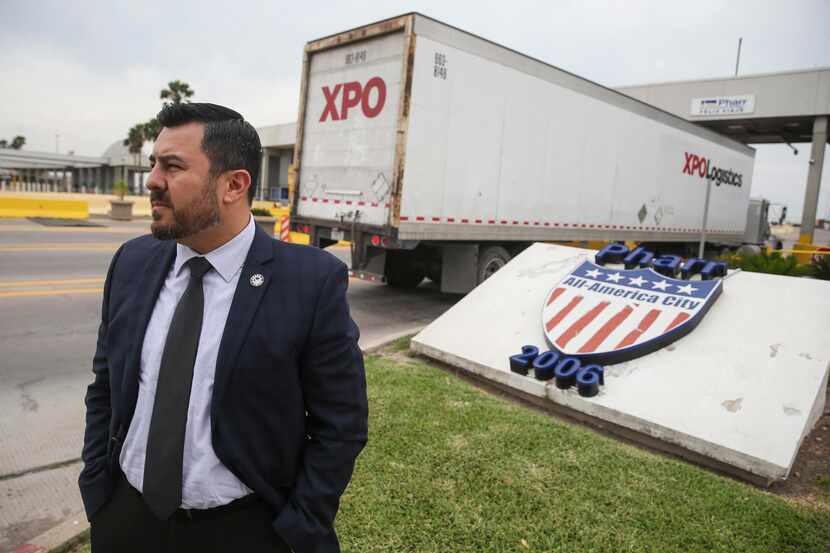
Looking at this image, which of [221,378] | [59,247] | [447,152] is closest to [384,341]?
[447,152]

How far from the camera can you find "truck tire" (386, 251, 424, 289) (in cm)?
1066

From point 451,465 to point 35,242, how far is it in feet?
47.4

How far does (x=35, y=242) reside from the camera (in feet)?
46.4

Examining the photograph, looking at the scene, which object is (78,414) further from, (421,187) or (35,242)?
(35,242)

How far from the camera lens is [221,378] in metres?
1.58

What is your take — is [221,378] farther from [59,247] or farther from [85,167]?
[85,167]

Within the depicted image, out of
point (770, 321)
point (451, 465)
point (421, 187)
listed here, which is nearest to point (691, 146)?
point (421, 187)

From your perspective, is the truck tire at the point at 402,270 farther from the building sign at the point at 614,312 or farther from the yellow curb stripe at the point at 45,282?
the yellow curb stripe at the point at 45,282

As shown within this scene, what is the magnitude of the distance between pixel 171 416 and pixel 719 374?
4.20m

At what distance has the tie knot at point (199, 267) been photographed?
5.55 feet

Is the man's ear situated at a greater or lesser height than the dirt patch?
greater

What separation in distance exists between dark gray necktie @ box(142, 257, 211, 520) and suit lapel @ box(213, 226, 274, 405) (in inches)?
3.7

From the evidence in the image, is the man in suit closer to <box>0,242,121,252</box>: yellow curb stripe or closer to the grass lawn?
the grass lawn

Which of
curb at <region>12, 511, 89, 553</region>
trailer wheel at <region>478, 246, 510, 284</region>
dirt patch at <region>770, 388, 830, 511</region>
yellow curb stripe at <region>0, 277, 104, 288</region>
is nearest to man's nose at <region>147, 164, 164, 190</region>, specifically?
curb at <region>12, 511, 89, 553</region>
